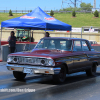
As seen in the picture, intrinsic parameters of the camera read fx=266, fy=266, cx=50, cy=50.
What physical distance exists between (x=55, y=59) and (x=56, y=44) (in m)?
1.42

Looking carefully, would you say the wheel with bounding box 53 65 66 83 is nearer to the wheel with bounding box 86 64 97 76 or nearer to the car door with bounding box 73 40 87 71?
the car door with bounding box 73 40 87 71

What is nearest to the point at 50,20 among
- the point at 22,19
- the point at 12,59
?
the point at 22,19

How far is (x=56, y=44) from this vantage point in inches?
376

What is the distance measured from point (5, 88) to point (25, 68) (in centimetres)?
108

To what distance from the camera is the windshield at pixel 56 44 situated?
31.0ft

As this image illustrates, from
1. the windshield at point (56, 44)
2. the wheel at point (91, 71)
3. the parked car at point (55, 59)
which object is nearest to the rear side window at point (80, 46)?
the parked car at point (55, 59)

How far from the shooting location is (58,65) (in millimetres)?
8273

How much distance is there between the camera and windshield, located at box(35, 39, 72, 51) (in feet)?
31.0

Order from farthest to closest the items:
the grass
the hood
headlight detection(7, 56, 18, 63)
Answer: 1. the grass
2. headlight detection(7, 56, 18, 63)
3. the hood

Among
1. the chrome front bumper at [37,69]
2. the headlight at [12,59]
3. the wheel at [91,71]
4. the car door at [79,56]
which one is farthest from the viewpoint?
the wheel at [91,71]

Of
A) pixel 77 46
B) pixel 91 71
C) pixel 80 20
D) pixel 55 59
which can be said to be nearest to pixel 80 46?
pixel 77 46

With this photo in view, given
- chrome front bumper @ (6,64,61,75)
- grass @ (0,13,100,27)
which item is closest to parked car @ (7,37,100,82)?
chrome front bumper @ (6,64,61,75)

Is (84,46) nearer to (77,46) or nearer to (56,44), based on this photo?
(77,46)

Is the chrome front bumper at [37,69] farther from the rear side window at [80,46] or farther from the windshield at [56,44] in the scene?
the rear side window at [80,46]
